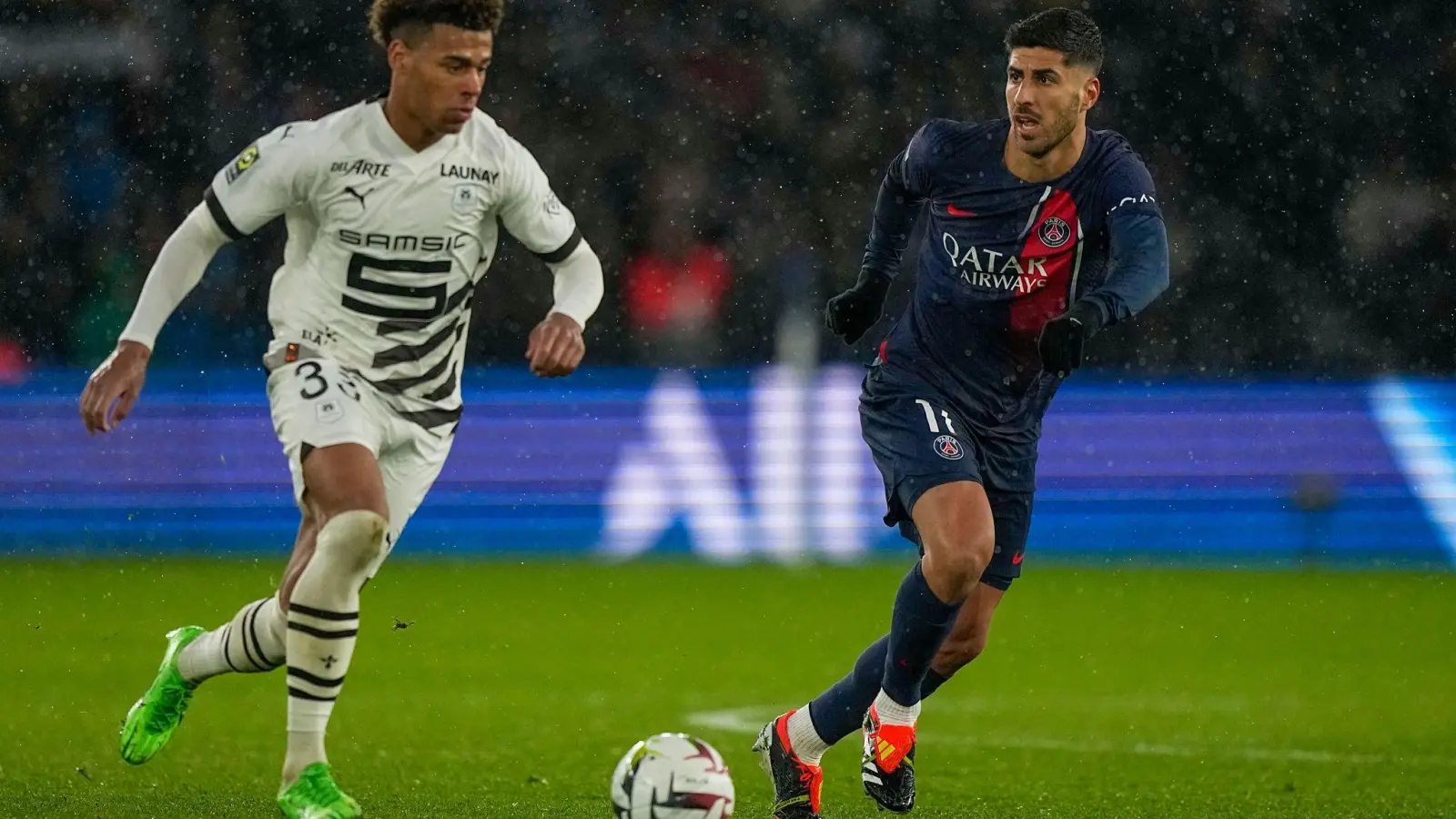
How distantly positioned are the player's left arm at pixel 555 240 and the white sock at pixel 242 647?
3.38 ft

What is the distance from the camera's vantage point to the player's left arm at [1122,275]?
4883 mm

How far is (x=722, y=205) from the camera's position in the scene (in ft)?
47.5

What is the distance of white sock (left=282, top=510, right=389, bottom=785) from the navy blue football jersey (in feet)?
5.23

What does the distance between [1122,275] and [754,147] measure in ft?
32.1

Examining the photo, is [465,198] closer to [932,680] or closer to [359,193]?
[359,193]

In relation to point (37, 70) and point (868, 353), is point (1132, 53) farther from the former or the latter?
point (37, 70)

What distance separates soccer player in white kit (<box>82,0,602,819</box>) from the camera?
15.8ft

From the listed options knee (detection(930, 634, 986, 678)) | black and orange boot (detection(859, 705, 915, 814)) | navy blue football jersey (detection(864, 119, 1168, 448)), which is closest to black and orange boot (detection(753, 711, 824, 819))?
black and orange boot (detection(859, 705, 915, 814))

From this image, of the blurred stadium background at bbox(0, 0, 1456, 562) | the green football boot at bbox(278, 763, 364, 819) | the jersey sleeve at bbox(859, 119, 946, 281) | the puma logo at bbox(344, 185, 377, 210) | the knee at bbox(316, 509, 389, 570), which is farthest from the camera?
the blurred stadium background at bbox(0, 0, 1456, 562)

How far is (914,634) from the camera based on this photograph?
5117mm

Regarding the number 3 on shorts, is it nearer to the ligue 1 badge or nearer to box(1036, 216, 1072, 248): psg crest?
the ligue 1 badge

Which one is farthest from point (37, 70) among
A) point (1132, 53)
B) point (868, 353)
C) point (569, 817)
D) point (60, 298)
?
point (569, 817)

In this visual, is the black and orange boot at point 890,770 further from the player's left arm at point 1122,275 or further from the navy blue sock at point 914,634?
the player's left arm at point 1122,275

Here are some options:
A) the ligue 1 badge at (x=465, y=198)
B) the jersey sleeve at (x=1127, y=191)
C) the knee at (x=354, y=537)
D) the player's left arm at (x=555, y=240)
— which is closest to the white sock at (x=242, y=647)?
the knee at (x=354, y=537)
